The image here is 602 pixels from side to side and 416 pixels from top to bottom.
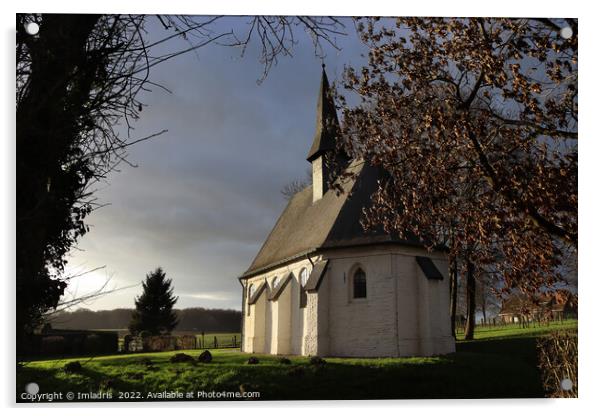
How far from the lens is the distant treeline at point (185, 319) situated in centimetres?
771

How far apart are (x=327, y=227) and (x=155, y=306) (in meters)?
8.61

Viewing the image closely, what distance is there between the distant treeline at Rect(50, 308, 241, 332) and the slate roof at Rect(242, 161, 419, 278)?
17.7 ft

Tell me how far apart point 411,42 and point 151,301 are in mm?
6515

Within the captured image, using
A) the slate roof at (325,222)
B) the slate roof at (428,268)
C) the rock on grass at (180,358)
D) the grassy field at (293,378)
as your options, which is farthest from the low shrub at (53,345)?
the slate roof at (428,268)

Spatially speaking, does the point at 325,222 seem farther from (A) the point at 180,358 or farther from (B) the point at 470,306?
(A) the point at 180,358

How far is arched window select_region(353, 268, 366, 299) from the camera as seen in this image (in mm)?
16406

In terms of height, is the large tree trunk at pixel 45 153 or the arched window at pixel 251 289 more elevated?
the large tree trunk at pixel 45 153

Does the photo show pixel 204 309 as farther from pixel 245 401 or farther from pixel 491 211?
pixel 491 211

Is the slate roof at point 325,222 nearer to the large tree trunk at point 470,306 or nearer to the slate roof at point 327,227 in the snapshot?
the slate roof at point 327,227

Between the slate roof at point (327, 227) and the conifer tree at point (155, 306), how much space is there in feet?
20.7

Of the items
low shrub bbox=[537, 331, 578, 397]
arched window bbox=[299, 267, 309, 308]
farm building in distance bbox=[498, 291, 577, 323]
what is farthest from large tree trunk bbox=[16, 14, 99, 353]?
arched window bbox=[299, 267, 309, 308]

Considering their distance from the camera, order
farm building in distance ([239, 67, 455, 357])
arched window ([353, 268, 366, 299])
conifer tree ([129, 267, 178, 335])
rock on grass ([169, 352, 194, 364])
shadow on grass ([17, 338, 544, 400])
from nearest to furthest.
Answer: shadow on grass ([17, 338, 544, 400]), conifer tree ([129, 267, 178, 335]), rock on grass ([169, 352, 194, 364]), farm building in distance ([239, 67, 455, 357]), arched window ([353, 268, 366, 299])

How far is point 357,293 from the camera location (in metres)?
16.5

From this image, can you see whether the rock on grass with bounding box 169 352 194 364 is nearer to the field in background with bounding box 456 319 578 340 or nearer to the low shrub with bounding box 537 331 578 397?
the low shrub with bounding box 537 331 578 397
